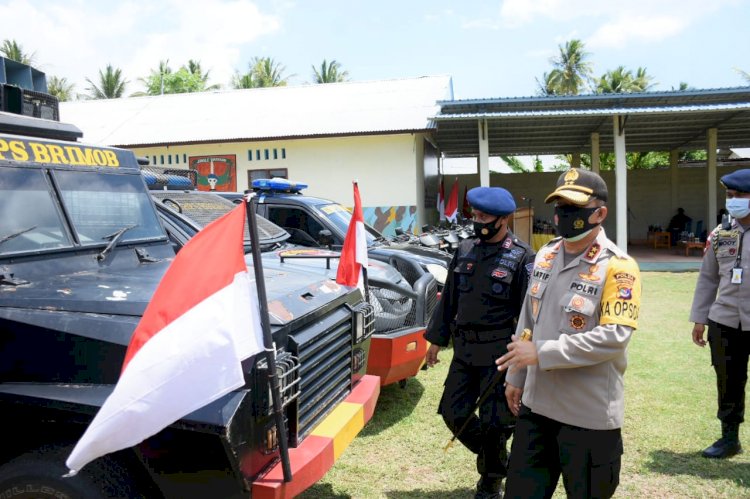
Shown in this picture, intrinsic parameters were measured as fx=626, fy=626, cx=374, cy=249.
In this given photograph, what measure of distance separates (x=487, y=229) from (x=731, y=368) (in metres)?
1.99

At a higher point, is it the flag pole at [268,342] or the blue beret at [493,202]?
the blue beret at [493,202]

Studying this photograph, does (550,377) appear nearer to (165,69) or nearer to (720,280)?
(720,280)

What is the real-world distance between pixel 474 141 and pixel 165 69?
108 feet

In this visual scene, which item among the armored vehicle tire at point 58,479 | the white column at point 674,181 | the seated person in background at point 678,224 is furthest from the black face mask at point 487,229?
the white column at point 674,181

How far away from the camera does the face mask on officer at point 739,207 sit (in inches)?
158

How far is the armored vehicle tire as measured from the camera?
2404 mm

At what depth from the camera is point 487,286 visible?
3.73 metres

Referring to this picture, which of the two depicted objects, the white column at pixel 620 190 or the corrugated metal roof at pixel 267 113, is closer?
the white column at pixel 620 190

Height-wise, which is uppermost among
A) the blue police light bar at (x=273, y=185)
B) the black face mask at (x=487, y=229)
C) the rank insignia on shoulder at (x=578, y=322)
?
the blue police light bar at (x=273, y=185)

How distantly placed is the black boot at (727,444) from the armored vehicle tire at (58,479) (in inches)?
146

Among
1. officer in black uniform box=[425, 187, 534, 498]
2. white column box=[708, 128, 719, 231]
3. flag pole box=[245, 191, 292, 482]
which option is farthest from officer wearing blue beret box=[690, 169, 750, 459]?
white column box=[708, 128, 719, 231]

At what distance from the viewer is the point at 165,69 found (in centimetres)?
4550

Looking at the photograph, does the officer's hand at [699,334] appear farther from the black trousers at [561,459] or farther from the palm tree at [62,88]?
the palm tree at [62,88]

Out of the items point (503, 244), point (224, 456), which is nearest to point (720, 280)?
point (503, 244)
